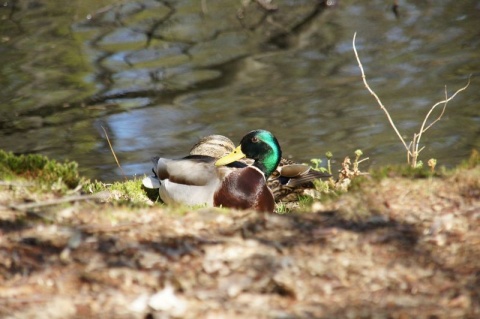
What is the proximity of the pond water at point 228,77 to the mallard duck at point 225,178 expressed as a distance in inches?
175

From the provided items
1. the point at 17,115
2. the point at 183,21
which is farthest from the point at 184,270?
the point at 183,21

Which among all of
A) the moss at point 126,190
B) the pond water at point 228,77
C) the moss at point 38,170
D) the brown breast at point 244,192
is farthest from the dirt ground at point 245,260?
the pond water at point 228,77

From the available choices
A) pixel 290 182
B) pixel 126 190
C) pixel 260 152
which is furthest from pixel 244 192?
pixel 126 190

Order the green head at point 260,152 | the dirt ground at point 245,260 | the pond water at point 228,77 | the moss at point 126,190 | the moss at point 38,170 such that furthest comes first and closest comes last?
1. the pond water at point 228,77
2. the green head at point 260,152
3. the moss at point 126,190
4. the moss at point 38,170
5. the dirt ground at point 245,260

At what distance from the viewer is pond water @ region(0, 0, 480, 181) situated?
14.6m

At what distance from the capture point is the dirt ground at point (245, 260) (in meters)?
3.94

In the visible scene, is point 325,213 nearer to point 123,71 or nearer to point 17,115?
point 17,115

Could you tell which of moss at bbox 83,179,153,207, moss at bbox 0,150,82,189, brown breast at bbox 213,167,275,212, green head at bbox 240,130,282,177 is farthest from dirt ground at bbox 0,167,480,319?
green head at bbox 240,130,282,177

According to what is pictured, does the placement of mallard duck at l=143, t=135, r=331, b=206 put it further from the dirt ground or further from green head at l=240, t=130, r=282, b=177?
the dirt ground

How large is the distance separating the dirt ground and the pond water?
27.4 feet

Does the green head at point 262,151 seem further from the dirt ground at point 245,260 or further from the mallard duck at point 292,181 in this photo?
the dirt ground at point 245,260

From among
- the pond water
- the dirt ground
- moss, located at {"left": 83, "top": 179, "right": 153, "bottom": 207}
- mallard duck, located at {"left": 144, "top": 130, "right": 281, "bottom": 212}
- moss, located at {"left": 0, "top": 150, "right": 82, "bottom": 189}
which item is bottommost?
the pond water

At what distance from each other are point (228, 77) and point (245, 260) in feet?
45.9

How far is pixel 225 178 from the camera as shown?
8398mm
